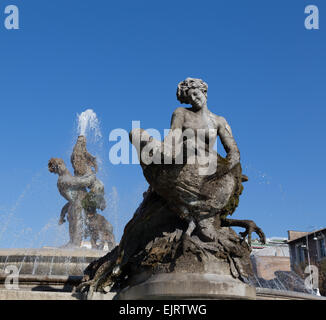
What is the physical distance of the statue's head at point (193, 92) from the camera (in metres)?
5.08

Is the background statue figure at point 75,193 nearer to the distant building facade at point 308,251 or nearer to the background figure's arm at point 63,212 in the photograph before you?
the background figure's arm at point 63,212

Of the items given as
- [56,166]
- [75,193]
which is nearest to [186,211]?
[75,193]

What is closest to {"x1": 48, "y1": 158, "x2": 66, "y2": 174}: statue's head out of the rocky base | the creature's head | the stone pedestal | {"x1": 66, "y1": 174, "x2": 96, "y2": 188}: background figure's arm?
the creature's head

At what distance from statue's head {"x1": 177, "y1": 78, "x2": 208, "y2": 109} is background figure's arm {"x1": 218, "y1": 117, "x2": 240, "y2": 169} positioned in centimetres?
33

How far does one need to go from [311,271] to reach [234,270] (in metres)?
31.8

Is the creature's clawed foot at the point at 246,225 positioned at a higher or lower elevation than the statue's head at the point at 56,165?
lower

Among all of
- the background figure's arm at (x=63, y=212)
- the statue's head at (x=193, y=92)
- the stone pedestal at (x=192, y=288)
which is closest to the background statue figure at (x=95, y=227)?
the background figure's arm at (x=63, y=212)

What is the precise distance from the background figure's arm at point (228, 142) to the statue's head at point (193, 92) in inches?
13.2

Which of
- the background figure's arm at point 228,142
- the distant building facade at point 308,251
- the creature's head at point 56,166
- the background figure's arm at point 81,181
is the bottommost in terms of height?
the background figure's arm at point 228,142

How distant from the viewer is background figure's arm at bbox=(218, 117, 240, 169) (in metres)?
4.91

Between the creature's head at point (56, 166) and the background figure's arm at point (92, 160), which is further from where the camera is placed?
the background figure's arm at point (92, 160)
